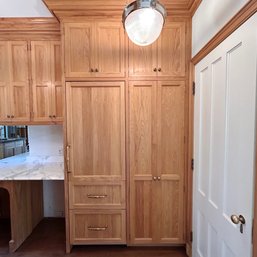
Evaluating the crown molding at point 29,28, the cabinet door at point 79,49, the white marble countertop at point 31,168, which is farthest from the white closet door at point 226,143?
the crown molding at point 29,28

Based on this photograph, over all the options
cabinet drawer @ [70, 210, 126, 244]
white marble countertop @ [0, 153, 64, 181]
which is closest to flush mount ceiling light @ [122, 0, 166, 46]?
white marble countertop @ [0, 153, 64, 181]

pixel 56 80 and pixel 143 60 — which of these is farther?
pixel 56 80

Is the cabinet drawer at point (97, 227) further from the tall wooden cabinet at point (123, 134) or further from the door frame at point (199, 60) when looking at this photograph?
the door frame at point (199, 60)

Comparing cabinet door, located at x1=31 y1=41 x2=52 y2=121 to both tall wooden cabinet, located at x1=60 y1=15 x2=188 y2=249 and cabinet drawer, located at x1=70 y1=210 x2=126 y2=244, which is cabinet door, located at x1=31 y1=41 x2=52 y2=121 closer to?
tall wooden cabinet, located at x1=60 y1=15 x2=188 y2=249

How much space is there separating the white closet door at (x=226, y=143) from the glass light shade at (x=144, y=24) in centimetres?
47

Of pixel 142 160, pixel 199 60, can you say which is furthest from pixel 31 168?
pixel 199 60

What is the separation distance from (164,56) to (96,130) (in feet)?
3.43

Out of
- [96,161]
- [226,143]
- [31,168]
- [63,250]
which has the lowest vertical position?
[63,250]

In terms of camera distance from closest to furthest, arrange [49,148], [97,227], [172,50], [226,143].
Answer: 1. [226,143]
2. [172,50]
3. [97,227]
4. [49,148]

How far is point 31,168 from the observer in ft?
8.19

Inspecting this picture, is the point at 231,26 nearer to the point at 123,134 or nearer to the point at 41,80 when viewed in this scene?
the point at 123,134

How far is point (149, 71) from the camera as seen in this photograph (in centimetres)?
210

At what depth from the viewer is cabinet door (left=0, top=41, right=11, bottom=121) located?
7.93 feet

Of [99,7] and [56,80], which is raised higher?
[99,7]
